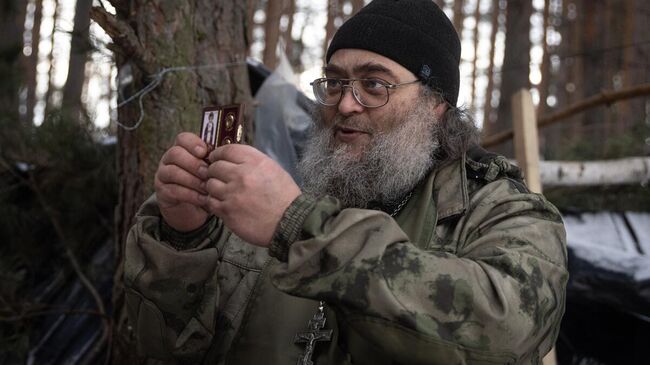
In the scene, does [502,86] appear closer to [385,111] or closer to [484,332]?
[385,111]

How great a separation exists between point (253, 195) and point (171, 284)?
0.66 m

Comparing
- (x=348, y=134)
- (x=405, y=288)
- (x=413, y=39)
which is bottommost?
(x=405, y=288)

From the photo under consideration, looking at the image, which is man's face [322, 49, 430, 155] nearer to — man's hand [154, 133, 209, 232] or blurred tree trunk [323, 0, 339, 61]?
man's hand [154, 133, 209, 232]

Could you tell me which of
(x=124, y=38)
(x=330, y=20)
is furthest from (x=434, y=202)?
(x=330, y=20)

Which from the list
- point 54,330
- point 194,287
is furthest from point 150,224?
point 54,330

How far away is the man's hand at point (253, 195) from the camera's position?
1.59 m

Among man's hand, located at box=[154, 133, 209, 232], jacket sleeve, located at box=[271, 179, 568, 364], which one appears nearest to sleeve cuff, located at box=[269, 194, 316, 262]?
jacket sleeve, located at box=[271, 179, 568, 364]

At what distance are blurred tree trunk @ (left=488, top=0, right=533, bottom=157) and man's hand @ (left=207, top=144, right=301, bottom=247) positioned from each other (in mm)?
7866

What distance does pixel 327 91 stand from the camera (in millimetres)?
2408

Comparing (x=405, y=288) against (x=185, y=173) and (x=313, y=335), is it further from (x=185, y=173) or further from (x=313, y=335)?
(x=185, y=173)

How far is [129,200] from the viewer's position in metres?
3.18

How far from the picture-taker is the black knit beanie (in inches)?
93.6

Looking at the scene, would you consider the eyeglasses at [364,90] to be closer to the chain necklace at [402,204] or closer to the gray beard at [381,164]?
the gray beard at [381,164]

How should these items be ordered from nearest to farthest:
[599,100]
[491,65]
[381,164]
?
[381,164], [599,100], [491,65]
